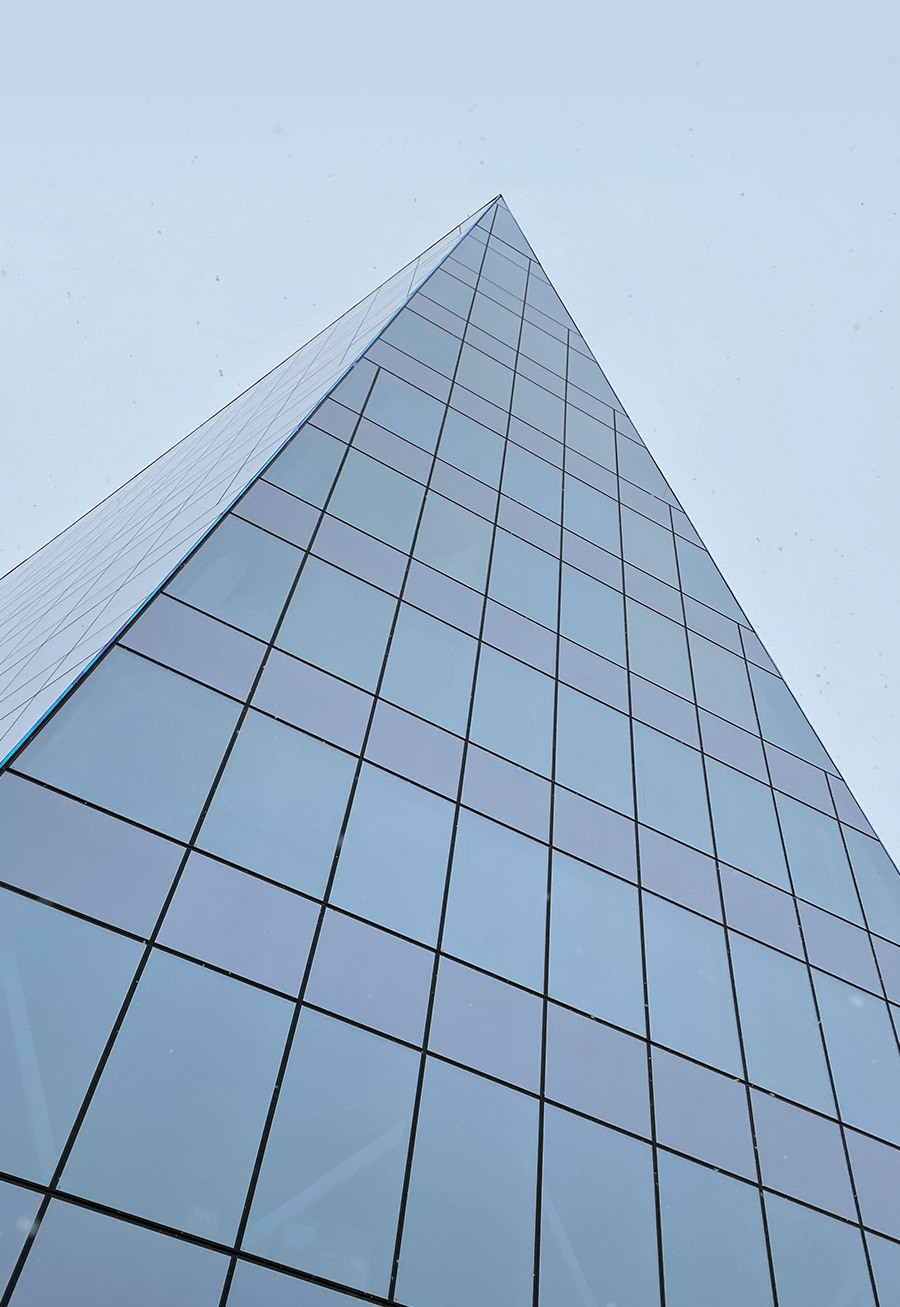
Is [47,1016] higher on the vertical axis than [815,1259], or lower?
higher

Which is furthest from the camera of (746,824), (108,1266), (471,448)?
(471,448)

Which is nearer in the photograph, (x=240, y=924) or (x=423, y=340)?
(x=240, y=924)

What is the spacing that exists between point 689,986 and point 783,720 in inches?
299

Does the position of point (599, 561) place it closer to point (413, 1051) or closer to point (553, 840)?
point (553, 840)

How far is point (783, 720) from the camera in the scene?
17000 mm

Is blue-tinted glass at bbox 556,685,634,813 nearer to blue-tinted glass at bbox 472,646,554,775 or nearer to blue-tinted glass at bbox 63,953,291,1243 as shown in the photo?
blue-tinted glass at bbox 472,646,554,775

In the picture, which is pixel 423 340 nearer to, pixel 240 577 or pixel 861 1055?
pixel 240 577

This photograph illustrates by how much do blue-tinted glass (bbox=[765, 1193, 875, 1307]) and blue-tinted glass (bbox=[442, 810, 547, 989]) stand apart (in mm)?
3468

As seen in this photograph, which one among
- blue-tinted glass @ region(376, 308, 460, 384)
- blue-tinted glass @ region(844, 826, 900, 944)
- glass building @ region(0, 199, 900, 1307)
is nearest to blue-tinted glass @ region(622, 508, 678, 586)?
glass building @ region(0, 199, 900, 1307)

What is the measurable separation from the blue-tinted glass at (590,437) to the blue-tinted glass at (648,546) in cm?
172

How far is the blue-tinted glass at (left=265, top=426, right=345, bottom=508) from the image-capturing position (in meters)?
12.6

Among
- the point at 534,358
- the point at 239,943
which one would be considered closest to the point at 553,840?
the point at 239,943

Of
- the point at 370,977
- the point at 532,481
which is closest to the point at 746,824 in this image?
the point at 532,481

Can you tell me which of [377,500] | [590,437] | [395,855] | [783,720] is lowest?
[395,855]
